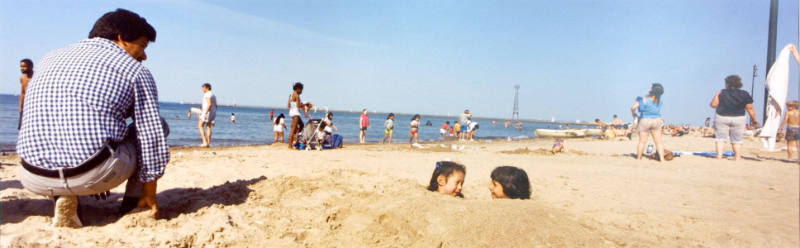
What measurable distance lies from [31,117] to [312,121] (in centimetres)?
685

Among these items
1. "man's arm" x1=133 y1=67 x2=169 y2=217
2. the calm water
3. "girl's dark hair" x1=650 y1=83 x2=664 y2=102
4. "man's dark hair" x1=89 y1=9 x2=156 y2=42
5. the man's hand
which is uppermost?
"girl's dark hair" x1=650 y1=83 x2=664 y2=102

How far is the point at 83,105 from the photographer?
2158mm

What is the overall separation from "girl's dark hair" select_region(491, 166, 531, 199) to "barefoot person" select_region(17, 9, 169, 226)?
9.16ft

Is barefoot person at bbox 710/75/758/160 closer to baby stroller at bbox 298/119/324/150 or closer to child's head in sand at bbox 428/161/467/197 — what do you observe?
child's head in sand at bbox 428/161/467/197

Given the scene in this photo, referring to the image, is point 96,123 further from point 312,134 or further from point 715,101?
point 715,101

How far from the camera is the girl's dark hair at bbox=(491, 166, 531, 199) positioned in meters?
3.64

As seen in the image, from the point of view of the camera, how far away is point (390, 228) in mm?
2580

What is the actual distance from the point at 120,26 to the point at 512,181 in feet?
10.9

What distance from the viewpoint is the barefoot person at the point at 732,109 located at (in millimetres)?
7301

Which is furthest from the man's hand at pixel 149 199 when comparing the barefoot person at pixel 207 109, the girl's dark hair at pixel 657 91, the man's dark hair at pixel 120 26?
the girl's dark hair at pixel 657 91

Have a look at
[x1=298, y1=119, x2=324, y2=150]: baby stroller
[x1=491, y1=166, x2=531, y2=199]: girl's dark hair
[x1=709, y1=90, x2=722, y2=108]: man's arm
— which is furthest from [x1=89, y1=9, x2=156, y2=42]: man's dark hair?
[x1=709, y1=90, x2=722, y2=108]: man's arm

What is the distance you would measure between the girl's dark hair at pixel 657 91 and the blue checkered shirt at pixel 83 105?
8.80 m

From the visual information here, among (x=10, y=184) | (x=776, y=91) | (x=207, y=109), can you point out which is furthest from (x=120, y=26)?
(x=776, y=91)

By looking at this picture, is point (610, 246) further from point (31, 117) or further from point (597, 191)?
point (31, 117)
